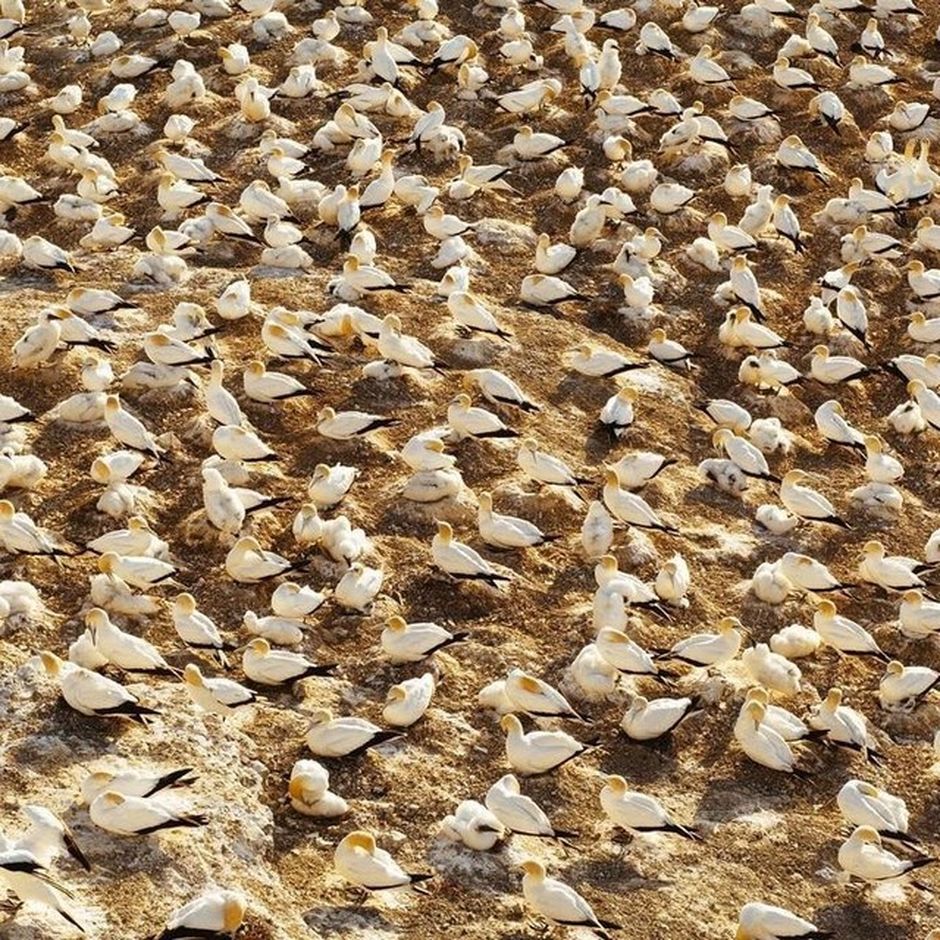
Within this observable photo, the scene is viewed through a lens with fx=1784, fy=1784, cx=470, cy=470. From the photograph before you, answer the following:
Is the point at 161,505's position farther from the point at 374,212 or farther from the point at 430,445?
the point at 374,212

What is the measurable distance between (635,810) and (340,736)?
71.7 inches

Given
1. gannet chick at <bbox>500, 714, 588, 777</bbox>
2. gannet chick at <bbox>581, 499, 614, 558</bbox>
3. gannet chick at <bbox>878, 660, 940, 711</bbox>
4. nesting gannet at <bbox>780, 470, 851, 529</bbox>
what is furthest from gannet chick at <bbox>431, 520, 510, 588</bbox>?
gannet chick at <bbox>878, 660, 940, 711</bbox>

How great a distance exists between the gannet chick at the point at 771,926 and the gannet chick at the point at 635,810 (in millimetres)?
749

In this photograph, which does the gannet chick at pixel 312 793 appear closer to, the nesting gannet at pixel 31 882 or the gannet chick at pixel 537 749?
the gannet chick at pixel 537 749

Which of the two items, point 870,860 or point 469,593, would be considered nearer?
point 870,860

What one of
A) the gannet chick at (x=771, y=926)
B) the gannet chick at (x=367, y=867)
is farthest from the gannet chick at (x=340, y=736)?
the gannet chick at (x=771, y=926)

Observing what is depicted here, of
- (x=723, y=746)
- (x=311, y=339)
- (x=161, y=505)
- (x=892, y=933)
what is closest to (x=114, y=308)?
(x=311, y=339)

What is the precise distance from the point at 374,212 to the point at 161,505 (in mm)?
5516

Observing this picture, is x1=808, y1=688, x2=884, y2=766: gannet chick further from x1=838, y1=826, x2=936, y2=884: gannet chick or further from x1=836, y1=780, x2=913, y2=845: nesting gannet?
x1=838, y1=826, x2=936, y2=884: gannet chick

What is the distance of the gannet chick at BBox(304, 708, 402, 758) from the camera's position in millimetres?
10766

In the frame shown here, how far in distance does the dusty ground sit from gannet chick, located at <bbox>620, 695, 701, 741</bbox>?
0.14 meters

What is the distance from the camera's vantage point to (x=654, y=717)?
1134 centimetres

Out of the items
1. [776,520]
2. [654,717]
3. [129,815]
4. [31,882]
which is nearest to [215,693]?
[129,815]

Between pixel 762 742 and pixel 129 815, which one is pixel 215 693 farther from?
pixel 762 742
